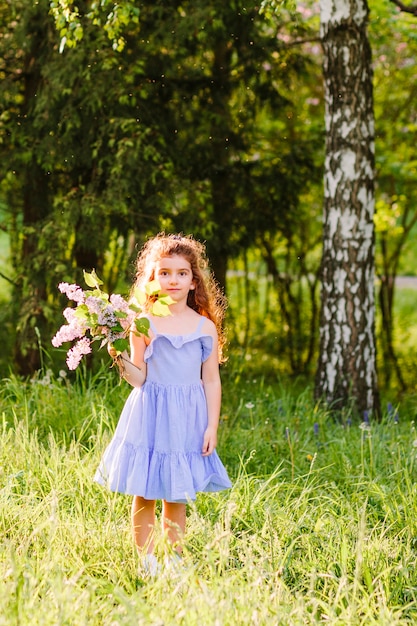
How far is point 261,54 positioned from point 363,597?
451cm

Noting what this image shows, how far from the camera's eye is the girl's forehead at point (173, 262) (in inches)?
118

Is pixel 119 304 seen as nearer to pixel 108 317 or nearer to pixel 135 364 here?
pixel 108 317

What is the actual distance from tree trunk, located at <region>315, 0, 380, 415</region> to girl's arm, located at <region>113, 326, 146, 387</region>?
2387mm

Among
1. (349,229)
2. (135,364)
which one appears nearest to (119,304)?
(135,364)

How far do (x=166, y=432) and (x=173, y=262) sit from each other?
65 centimetres

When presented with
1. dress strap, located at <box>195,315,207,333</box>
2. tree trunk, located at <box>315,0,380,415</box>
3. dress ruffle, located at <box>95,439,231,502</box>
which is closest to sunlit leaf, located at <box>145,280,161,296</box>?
dress strap, located at <box>195,315,207,333</box>

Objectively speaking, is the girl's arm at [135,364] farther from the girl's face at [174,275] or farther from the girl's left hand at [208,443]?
the girl's left hand at [208,443]

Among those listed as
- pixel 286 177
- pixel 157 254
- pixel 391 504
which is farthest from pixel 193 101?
pixel 391 504

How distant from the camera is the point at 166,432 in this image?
2908 millimetres

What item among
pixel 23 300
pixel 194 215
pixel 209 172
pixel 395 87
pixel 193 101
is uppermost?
pixel 395 87

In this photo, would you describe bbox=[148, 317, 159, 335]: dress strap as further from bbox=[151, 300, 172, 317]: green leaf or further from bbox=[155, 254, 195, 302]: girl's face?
bbox=[151, 300, 172, 317]: green leaf

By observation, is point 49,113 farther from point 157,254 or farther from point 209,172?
point 157,254

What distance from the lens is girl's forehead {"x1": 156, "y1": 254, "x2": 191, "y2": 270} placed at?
3.00 metres

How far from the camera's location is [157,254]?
10.0 feet
